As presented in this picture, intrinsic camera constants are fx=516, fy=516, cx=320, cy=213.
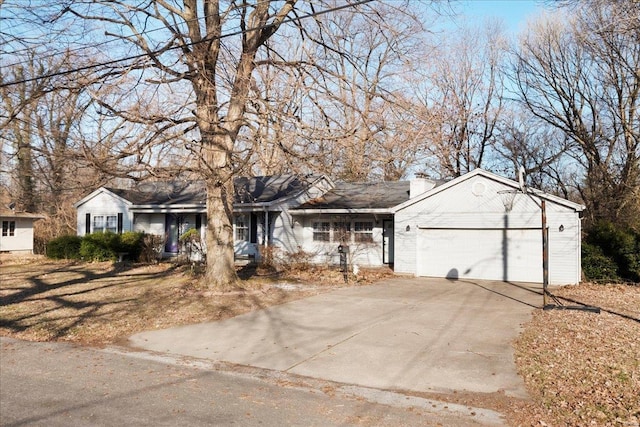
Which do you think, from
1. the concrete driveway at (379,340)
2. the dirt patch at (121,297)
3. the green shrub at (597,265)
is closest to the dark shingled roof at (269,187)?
the dirt patch at (121,297)

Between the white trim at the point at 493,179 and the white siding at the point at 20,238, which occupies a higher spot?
the white trim at the point at 493,179

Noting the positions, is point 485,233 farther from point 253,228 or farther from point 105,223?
point 105,223

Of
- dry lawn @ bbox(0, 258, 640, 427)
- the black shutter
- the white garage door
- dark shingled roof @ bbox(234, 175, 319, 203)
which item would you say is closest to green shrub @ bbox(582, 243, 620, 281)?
dry lawn @ bbox(0, 258, 640, 427)

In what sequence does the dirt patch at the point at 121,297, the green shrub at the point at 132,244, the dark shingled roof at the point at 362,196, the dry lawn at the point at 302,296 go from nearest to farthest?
the dry lawn at the point at 302,296
the dirt patch at the point at 121,297
the dark shingled roof at the point at 362,196
the green shrub at the point at 132,244

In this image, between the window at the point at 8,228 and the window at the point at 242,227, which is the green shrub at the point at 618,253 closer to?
the window at the point at 242,227

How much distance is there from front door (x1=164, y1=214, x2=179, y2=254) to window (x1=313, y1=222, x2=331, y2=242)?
7389mm

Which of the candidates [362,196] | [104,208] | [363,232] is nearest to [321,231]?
[363,232]

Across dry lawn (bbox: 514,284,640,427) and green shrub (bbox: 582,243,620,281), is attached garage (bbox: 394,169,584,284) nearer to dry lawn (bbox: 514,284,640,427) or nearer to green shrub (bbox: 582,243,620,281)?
green shrub (bbox: 582,243,620,281)

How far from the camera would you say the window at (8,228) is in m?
28.8

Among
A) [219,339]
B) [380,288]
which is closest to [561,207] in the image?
[380,288]

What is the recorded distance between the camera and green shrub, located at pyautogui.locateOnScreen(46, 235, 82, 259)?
25.2m

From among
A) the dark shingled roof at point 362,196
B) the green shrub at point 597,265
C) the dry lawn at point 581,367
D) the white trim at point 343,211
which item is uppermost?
the dark shingled roof at point 362,196

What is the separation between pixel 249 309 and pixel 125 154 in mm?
4790

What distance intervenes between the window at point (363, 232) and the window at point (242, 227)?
5.21m
